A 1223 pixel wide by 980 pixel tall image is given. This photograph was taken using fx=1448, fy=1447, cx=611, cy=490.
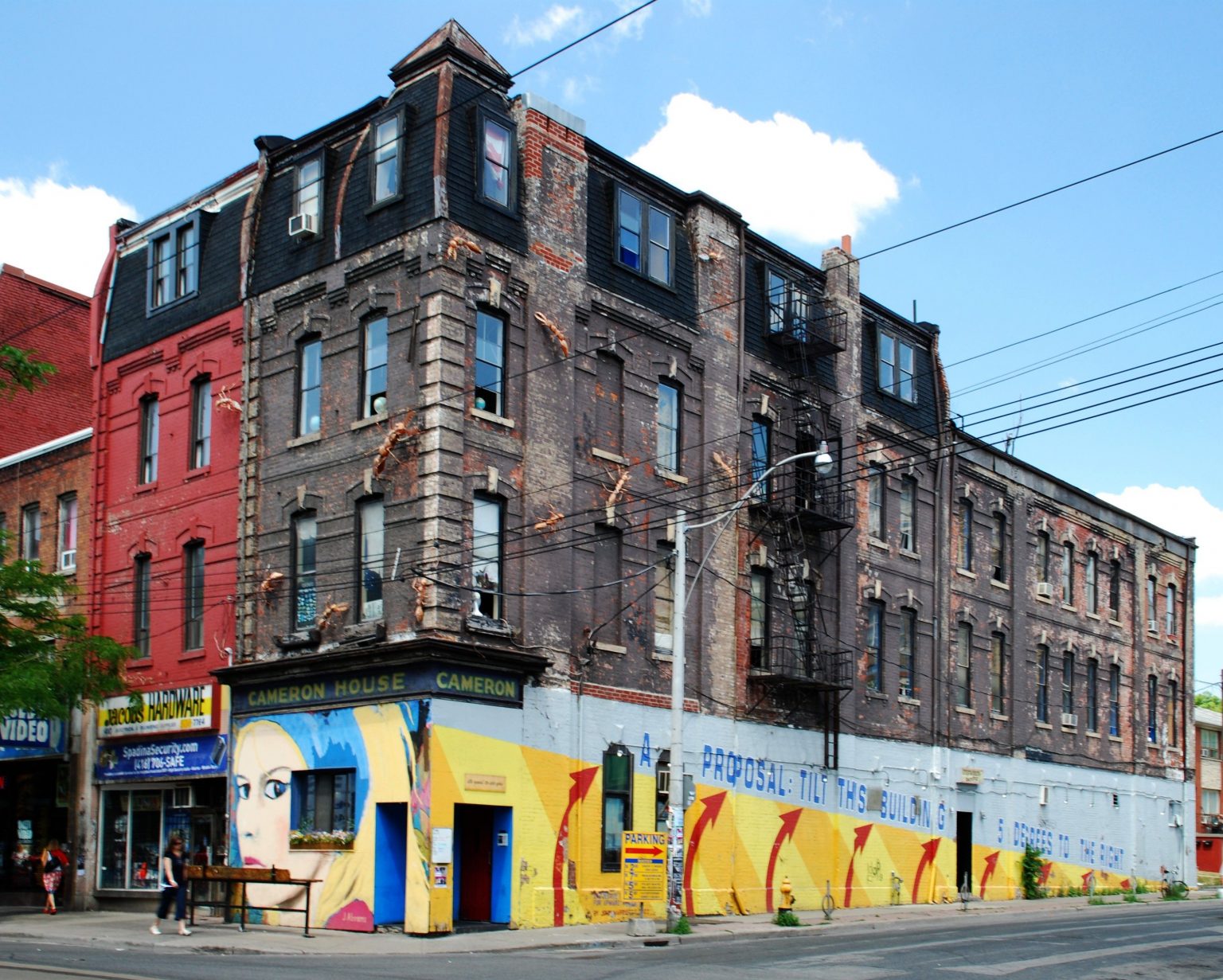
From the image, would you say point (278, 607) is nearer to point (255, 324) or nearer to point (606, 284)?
point (255, 324)

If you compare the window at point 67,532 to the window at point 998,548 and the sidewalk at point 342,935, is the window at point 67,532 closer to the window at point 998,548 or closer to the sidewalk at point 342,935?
the sidewalk at point 342,935

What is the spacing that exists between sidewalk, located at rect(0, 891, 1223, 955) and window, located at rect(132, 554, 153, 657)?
5.60m

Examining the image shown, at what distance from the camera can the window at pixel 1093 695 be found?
153 ft

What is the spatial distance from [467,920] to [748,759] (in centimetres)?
850

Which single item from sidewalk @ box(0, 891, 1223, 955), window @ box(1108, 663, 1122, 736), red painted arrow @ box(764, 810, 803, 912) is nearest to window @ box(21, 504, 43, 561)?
sidewalk @ box(0, 891, 1223, 955)

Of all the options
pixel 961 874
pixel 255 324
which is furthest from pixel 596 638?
pixel 961 874

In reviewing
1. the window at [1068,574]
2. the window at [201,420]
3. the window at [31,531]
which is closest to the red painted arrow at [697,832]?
the window at [201,420]

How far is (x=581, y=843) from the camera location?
88.5 feet

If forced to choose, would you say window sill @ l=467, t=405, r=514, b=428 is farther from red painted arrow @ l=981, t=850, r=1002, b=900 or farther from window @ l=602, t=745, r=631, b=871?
red painted arrow @ l=981, t=850, r=1002, b=900

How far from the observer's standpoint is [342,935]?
23953 millimetres

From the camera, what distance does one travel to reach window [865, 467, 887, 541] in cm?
3706

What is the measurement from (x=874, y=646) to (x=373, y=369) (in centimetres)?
1621

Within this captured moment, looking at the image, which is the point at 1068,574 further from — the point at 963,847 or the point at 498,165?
the point at 498,165

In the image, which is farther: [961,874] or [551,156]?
[961,874]
